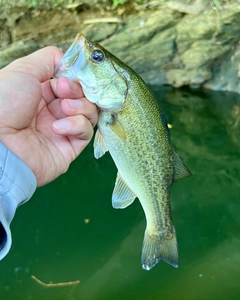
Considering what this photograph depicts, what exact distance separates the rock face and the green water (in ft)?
4.25

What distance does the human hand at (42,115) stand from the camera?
5.04ft

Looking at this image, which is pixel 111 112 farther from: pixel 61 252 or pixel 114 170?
pixel 114 170

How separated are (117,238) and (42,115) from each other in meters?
1.70

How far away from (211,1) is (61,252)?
10.2 ft

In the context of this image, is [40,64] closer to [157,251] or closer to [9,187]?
[9,187]

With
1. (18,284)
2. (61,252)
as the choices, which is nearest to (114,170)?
(61,252)

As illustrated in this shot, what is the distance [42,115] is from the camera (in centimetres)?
170

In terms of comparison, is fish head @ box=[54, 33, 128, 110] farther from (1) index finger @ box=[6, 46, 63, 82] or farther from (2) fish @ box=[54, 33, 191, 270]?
(1) index finger @ box=[6, 46, 63, 82]

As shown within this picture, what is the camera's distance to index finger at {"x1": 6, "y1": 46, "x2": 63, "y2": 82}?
63.0 inches

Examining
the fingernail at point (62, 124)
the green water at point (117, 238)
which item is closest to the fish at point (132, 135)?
the fingernail at point (62, 124)

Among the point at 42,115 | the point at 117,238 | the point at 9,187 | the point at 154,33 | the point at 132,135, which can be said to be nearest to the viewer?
the point at 9,187

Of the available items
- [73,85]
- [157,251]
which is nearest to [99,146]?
[73,85]

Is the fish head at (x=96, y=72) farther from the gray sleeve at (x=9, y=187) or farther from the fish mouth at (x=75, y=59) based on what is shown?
the gray sleeve at (x=9, y=187)

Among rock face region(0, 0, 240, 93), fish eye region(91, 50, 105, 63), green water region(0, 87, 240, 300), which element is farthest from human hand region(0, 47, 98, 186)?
rock face region(0, 0, 240, 93)
